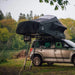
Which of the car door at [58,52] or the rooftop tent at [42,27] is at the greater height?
the rooftop tent at [42,27]

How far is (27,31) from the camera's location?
11992 millimetres

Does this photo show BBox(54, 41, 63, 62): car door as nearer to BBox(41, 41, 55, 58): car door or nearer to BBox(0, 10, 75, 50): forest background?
BBox(41, 41, 55, 58): car door

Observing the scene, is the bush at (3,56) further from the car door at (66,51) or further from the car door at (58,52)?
the car door at (66,51)

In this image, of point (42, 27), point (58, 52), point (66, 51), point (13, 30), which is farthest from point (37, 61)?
point (13, 30)

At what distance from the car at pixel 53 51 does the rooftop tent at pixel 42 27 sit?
80 centimetres

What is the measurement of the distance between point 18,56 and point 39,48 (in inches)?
518

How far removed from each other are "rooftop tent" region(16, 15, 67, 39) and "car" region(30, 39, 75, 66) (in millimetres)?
799

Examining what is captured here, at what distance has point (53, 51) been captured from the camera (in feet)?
45.9

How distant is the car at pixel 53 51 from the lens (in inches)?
535

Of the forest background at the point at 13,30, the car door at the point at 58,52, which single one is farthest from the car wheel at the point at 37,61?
the forest background at the point at 13,30

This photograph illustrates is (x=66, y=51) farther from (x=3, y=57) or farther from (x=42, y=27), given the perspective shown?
(x=3, y=57)

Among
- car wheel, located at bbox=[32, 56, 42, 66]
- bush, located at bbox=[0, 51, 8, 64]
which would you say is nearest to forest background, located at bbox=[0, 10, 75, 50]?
bush, located at bbox=[0, 51, 8, 64]

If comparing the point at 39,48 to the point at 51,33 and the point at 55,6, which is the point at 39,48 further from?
the point at 55,6

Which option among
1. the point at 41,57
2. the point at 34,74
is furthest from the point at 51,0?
the point at 41,57
